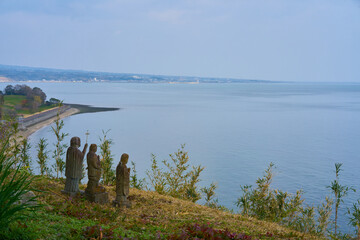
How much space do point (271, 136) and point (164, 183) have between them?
3350cm

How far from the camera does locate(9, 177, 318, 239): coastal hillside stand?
15.3 ft

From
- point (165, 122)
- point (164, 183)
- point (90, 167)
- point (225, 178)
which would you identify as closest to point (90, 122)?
point (165, 122)

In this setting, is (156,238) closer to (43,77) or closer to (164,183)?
(164,183)

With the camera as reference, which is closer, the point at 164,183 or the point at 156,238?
the point at 156,238

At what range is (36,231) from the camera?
168 inches

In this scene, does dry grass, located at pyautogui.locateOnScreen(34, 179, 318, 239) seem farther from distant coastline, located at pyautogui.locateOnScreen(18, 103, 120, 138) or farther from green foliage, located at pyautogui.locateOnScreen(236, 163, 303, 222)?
distant coastline, located at pyautogui.locateOnScreen(18, 103, 120, 138)

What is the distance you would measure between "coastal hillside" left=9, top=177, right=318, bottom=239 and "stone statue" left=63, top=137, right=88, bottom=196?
0.82ft

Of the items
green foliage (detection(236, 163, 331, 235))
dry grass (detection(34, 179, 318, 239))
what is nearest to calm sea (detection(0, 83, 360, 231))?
green foliage (detection(236, 163, 331, 235))

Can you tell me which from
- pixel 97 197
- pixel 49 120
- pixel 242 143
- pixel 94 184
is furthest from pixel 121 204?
pixel 49 120

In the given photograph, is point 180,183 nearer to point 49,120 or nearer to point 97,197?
point 97,197

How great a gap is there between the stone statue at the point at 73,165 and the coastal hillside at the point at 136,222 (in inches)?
9.8

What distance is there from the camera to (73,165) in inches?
281

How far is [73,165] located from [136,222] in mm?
1939

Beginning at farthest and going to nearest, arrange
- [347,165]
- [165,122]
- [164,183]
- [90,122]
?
[165,122] → [90,122] → [347,165] → [164,183]
